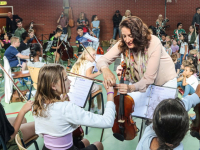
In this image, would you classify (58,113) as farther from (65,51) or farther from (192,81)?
(65,51)

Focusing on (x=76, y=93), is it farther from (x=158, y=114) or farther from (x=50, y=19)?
(x=50, y=19)

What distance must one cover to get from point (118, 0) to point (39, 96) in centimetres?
Answer: 1073

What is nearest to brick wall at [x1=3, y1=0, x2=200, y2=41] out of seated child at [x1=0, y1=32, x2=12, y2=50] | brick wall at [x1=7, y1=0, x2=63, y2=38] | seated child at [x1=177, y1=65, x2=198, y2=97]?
brick wall at [x1=7, y1=0, x2=63, y2=38]

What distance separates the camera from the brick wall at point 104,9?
37.8 feet

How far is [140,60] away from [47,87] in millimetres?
872

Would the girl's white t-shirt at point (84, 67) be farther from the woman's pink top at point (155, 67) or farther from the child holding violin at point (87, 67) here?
the woman's pink top at point (155, 67)

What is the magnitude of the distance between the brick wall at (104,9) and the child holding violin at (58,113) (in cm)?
1029

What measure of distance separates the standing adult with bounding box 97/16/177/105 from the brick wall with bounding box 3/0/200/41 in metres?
9.77

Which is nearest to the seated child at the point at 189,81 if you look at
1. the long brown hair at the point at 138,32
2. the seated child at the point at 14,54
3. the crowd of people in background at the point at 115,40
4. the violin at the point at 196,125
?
the crowd of people in background at the point at 115,40

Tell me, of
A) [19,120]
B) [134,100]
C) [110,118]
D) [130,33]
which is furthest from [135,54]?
[19,120]

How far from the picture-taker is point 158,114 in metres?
1.25

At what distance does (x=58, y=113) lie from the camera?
1.56m

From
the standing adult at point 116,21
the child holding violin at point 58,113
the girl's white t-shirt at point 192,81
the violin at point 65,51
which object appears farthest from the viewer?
the standing adult at point 116,21

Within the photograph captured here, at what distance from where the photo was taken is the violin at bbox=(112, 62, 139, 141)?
2.09 metres
